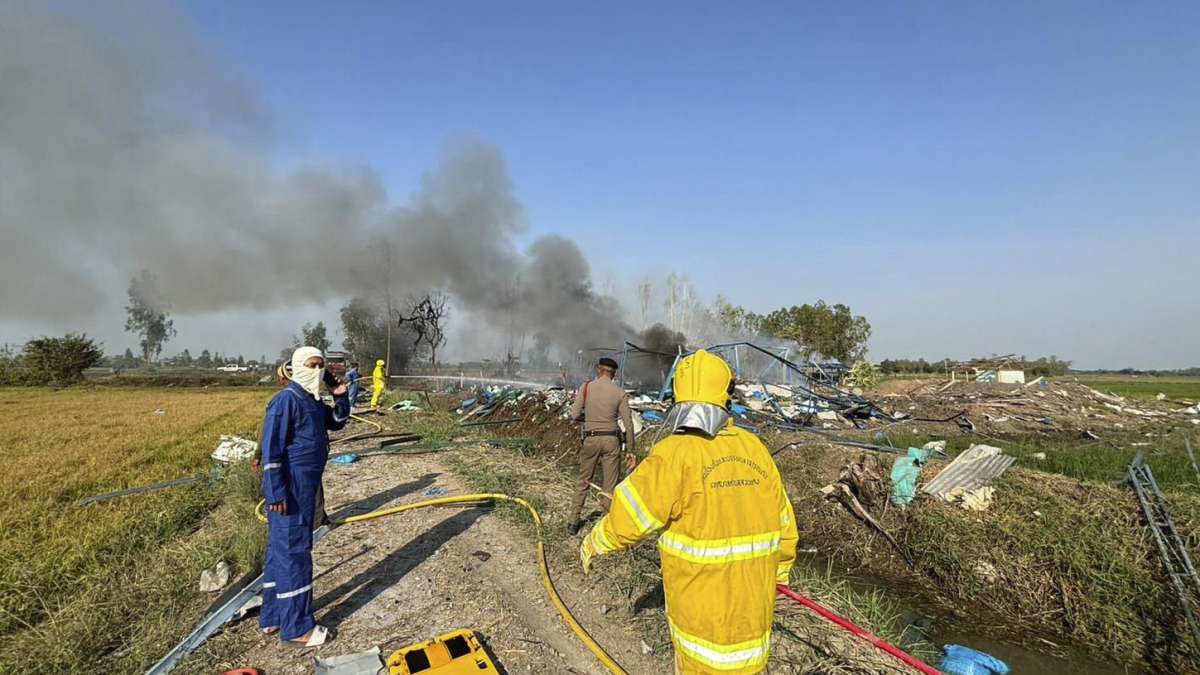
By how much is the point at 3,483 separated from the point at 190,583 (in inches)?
258

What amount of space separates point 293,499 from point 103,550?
3457mm

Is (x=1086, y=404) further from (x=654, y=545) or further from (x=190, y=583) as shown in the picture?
(x=190, y=583)

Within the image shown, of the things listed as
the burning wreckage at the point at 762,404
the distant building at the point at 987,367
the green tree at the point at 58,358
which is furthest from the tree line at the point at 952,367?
the green tree at the point at 58,358

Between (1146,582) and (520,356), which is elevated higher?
(520,356)

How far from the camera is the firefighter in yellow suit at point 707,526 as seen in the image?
82.9 inches

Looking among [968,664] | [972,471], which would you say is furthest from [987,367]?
[968,664]

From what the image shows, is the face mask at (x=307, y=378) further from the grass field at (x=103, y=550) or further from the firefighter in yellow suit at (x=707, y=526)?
the firefighter in yellow suit at (x=707, y=526)

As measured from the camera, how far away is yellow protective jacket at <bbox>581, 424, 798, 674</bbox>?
82.8 inches

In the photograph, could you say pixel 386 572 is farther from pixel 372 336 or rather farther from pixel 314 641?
pixel 372 336

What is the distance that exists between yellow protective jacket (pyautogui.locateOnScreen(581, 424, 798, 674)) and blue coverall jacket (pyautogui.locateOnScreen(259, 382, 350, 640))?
2522mm

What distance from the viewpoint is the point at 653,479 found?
213 centimetres

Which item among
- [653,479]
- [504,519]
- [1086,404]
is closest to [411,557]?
[504,519]

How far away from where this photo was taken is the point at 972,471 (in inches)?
268

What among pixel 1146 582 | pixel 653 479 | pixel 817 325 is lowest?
pixel 1146 582
